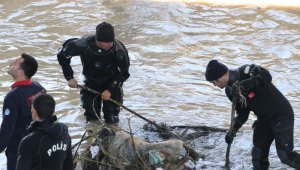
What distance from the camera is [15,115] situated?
5.07 m

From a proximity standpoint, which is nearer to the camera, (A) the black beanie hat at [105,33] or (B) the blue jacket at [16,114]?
(B) the blue jacket at [16,114]

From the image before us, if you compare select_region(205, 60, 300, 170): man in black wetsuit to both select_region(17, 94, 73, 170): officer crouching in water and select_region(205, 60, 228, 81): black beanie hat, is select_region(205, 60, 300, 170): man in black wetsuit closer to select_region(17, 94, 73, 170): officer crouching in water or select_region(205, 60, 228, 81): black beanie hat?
select_region(205, 60, 228, 81): black beanie hat

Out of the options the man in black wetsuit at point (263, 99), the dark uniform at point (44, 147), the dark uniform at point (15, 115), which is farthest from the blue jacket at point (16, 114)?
the man in black wetsuit at point (263, 99)

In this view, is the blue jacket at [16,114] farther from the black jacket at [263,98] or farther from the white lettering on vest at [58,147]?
the black jacket at [263,98]

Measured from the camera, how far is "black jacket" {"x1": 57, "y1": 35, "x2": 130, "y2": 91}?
7473 millimetres

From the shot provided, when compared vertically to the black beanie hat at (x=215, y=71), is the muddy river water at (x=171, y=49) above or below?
below

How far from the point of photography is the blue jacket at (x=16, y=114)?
501 cm

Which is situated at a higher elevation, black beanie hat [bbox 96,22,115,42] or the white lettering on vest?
black beanie hat [bbox 96,22,115,42]

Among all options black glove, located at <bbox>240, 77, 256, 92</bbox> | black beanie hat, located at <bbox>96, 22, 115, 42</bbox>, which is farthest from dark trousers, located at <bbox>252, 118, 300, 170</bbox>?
black beanie hat, located at <bbox>96, 22, 115, 42</bbox>

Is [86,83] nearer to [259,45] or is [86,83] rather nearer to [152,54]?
[152,54]

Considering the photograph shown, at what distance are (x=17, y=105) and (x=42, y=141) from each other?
763mm

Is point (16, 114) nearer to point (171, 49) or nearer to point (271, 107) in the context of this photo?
point (271, 107)

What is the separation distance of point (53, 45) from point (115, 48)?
19.4ft

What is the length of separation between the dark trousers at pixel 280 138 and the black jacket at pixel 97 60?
226cm
